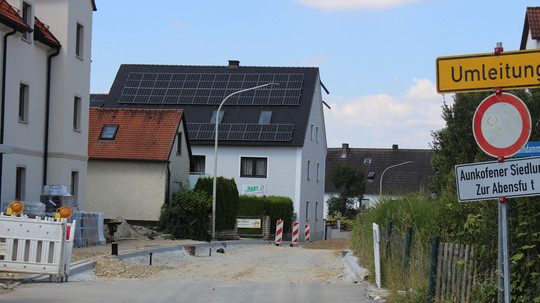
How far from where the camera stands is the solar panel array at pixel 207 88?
52.0 m

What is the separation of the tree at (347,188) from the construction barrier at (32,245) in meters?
47.4

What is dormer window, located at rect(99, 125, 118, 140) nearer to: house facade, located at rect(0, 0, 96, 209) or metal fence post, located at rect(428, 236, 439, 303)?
house facade, located at rect(0, 0, 96, 209)

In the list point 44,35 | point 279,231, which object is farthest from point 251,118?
point 44,35

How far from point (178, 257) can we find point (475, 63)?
56.4ft

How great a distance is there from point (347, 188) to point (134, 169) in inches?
1195

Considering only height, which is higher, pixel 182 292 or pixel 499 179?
pixel 499 179

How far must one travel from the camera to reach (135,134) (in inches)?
1390

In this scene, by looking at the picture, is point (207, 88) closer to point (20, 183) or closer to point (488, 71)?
point (20, 183)

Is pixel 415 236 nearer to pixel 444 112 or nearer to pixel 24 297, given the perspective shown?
pixel 24 297

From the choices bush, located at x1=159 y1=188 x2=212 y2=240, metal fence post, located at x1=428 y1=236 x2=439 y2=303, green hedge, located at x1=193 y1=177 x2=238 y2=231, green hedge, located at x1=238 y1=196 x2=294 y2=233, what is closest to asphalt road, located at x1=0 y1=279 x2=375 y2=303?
metal fence post, located at x1=428 y1=236 x2=439 y2=303

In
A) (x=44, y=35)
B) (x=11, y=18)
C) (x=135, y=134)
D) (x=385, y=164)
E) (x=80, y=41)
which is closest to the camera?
(x=11, y=18)

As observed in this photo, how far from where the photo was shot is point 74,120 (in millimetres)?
26391

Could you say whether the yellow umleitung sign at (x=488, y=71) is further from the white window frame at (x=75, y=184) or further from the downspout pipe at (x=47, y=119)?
the white window frame at (x=75, y=184)

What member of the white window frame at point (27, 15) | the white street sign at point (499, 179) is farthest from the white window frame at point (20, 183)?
the white street sign at point (499, 179)
